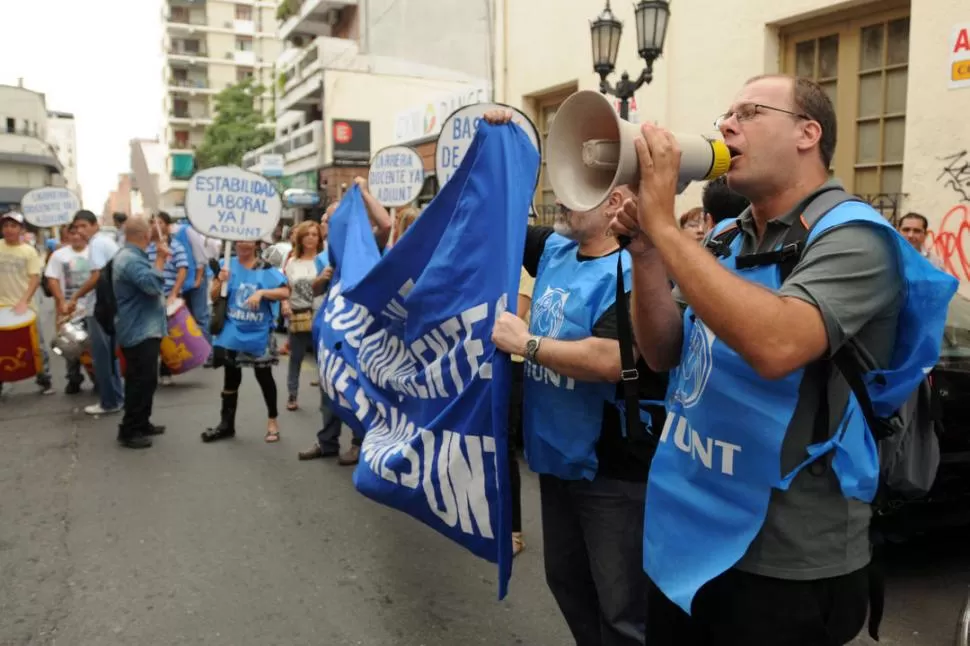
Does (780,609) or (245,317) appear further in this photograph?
(245,317)

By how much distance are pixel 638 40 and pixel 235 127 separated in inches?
1714

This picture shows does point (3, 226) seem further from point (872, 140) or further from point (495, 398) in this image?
point (872, 140)

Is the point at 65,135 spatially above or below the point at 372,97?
above

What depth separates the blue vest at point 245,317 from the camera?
674 centimetres

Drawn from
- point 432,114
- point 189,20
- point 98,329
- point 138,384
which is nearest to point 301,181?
point 432,114

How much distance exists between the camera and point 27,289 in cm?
880

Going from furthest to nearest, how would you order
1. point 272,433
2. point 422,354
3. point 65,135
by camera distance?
1. point 65,135
2. point 272,433
3. point 422,354

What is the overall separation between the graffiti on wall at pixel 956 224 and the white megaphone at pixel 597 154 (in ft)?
23.8

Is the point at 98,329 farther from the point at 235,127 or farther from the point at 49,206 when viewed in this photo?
the point at 235,127

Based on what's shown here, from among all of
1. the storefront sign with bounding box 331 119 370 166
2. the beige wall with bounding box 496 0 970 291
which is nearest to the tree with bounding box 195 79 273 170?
the storefront sign with bounding box 331 119 370 166

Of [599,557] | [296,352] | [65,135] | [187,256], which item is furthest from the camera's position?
[65,135]

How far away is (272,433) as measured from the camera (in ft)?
23.0

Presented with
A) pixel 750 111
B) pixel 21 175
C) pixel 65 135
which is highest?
pixel 65 135

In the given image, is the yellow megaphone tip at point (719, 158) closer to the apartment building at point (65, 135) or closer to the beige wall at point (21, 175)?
the beige wall at point (21, 175)
